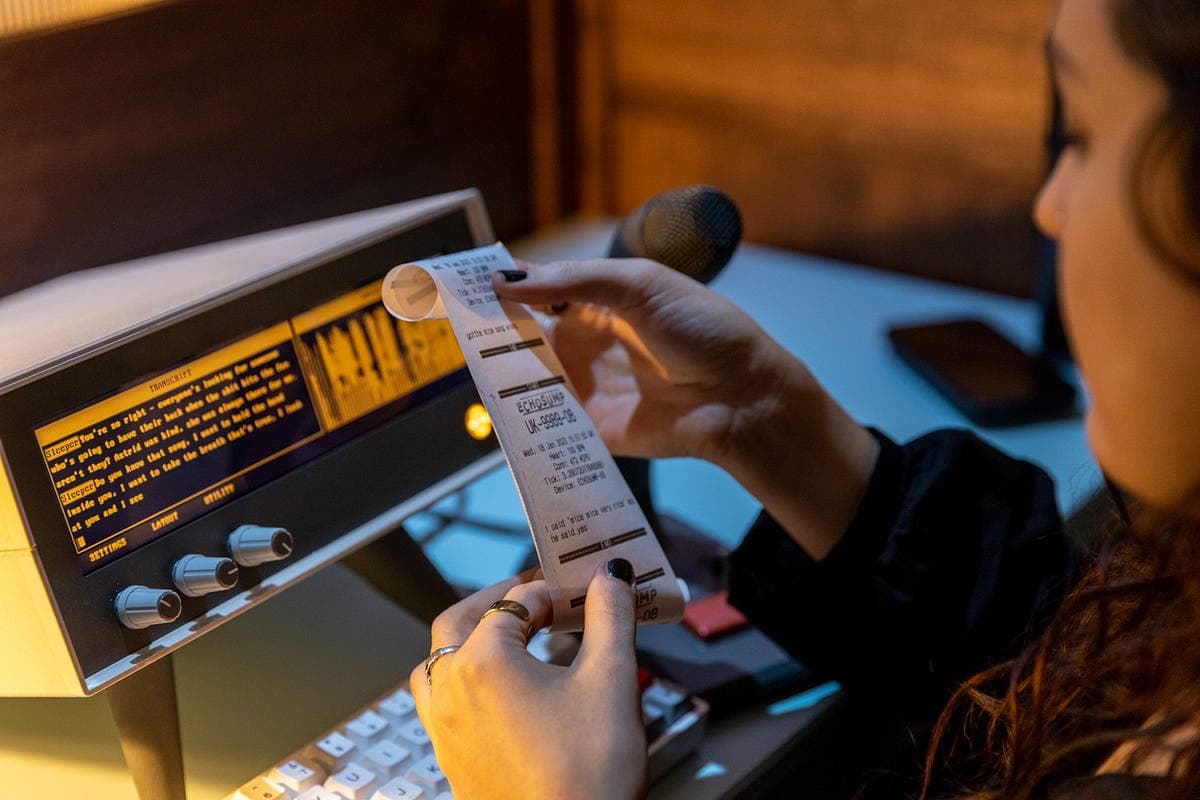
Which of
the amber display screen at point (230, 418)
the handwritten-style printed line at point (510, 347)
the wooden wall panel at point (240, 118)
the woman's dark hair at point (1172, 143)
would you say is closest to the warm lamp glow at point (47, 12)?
the wooden wall panel at point (240, 118)

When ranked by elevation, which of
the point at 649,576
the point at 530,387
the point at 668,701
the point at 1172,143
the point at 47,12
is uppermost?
the point at 47,12

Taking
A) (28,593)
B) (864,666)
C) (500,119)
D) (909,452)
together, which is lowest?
(864,666)

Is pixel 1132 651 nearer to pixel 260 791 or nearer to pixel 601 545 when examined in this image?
pixel 601 545

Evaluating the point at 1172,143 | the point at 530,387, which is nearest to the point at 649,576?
the point at 530,387

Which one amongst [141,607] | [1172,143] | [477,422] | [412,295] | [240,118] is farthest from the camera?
[240,118]

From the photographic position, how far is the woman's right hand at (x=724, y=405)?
88 cm

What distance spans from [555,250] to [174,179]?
1.97 feet

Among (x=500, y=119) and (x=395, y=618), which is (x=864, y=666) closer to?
(x=395, y=618)

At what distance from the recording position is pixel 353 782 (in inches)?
27.9

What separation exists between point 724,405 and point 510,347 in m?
0.21

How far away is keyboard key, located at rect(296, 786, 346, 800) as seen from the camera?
70 cm

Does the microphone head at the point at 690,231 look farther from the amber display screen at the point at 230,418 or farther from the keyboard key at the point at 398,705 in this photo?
the keyboard key at the point at 398,705

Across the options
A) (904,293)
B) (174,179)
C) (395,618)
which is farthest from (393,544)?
(904,293)

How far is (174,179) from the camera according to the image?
110 centimetres
